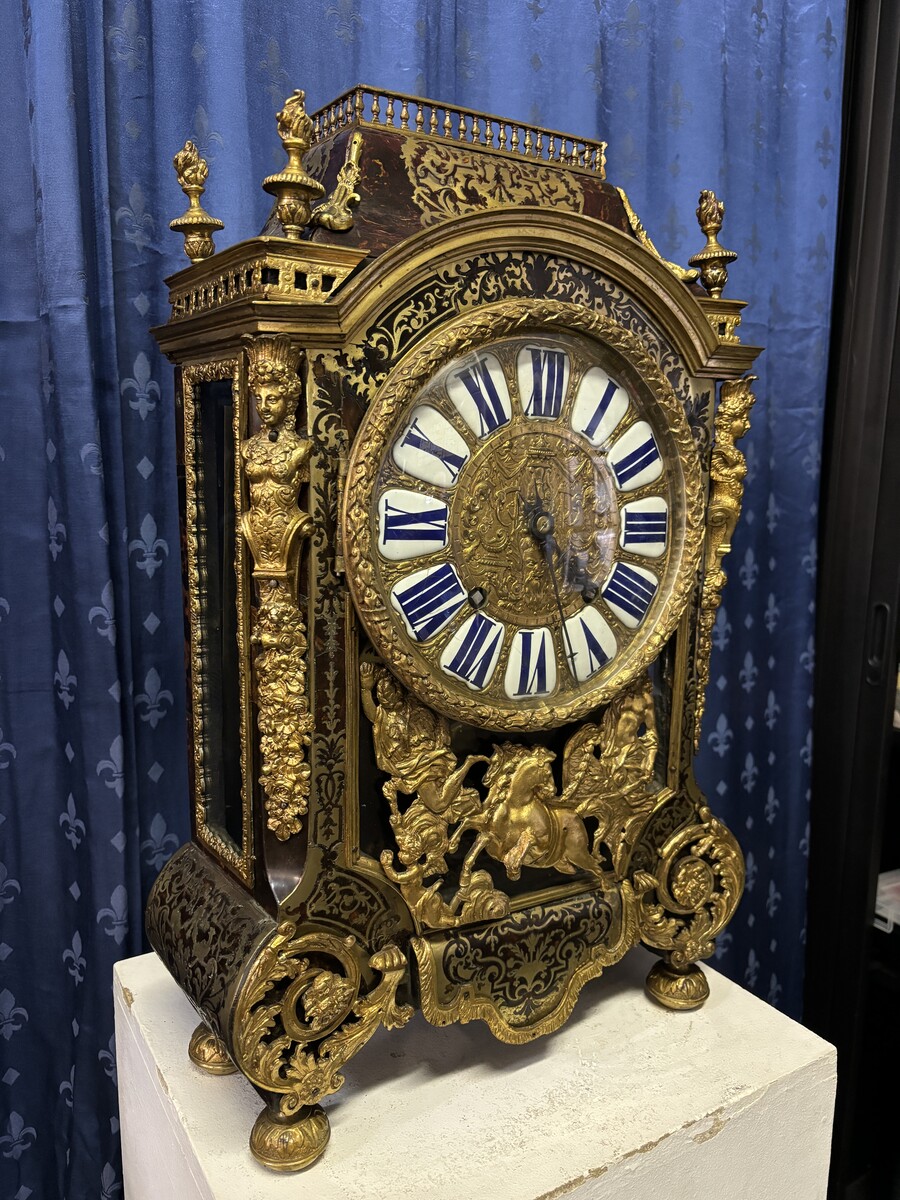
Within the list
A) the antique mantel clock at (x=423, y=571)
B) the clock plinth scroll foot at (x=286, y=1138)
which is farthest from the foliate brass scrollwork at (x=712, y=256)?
the clock plinth scroll foot at (x=286, y=1138)

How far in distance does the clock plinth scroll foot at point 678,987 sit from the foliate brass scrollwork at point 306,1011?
1.49ft

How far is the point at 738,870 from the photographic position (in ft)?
4.63

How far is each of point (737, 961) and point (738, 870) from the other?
0.84 meters

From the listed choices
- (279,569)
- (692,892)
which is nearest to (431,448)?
(279,569)

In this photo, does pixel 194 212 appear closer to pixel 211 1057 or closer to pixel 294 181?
pixel 294 181

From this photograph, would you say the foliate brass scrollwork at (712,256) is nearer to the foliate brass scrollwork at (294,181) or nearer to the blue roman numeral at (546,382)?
the blue roman numeral at (546,382)

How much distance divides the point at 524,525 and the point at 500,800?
338 mm

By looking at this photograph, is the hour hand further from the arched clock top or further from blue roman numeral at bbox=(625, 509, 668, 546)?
the arched clock top

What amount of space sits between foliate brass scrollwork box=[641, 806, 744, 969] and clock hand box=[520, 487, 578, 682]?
0.39m

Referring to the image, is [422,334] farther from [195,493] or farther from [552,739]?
[552,739]

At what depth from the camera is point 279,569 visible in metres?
0.99

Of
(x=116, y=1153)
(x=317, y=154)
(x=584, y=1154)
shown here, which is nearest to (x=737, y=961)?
(x=584, y=1154)

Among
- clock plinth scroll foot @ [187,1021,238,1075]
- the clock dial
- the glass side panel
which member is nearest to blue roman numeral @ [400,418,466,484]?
the clock dial

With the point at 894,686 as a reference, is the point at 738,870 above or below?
below
